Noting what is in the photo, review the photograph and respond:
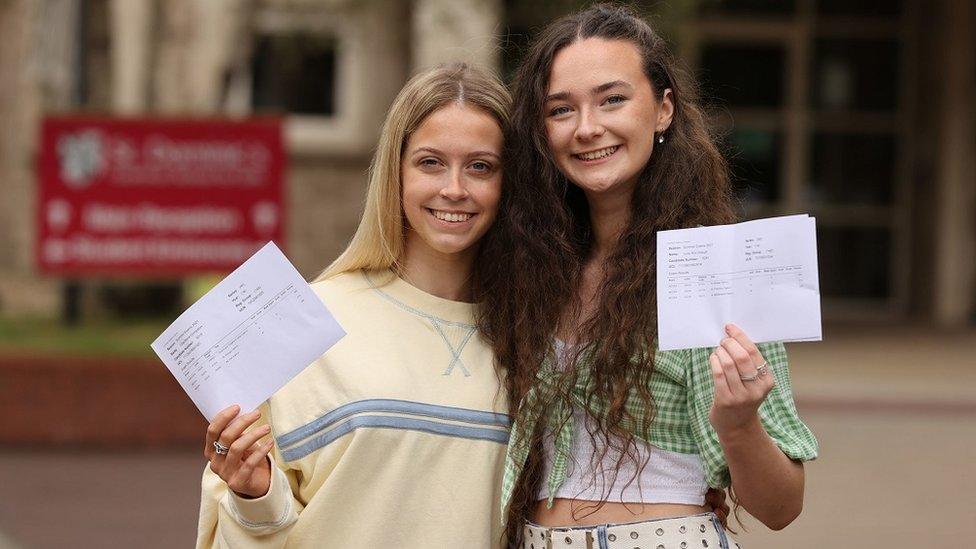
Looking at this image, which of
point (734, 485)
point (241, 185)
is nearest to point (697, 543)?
point (734, 485)

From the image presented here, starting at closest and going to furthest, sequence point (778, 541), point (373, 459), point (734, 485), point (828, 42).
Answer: point (734, 485), point (373, 459), point (778, 541), point (828, 42)

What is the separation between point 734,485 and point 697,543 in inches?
6.0

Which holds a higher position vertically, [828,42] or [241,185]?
[828,42]

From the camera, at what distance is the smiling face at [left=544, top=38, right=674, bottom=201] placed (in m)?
2.60

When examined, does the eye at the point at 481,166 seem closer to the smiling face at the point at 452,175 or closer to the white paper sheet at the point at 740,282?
the smiling face at the point at 452,175

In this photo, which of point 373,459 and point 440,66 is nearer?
point 373,459

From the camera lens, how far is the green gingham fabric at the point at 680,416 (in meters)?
2.42

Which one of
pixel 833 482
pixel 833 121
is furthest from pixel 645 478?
pixel 833 121

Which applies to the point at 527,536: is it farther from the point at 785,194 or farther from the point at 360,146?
the point at 785,194

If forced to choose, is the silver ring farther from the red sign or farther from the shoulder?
the red sign

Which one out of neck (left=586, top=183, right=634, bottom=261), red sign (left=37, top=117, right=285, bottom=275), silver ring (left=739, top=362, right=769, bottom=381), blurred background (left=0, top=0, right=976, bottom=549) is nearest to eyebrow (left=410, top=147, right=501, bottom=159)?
neck (left=586, top=183, right=634, bottom=261)

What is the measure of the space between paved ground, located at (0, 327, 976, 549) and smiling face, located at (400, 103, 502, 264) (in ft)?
12.5

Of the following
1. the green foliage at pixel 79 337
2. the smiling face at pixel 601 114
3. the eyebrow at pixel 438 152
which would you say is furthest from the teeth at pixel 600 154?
the green foliage at pixel 79 337

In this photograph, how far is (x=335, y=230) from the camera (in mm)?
14617
